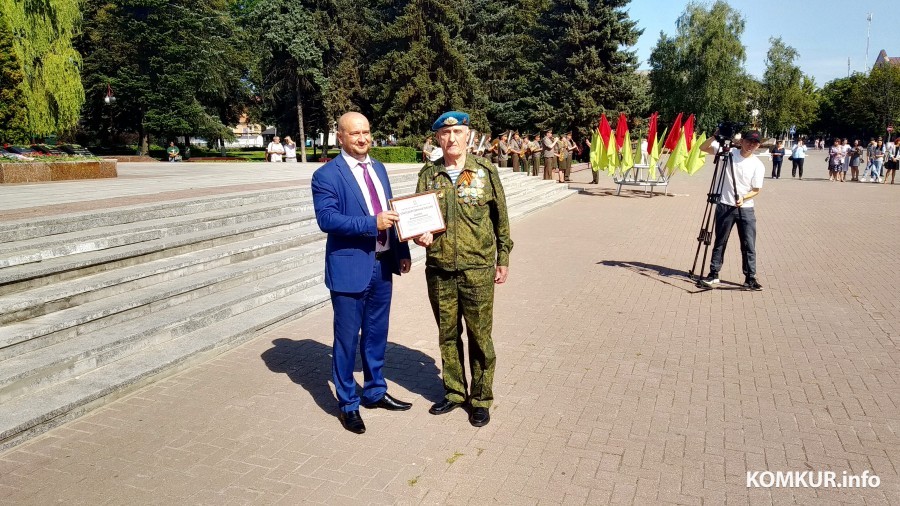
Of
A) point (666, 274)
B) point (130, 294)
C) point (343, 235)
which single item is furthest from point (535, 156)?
point (343, 235)

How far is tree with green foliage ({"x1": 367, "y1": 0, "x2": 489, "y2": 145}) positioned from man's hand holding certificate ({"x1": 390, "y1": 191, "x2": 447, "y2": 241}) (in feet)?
110

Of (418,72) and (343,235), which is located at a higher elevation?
(418,72)

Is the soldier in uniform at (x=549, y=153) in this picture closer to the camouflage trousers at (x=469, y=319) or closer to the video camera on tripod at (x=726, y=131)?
the video camera on tripod at (x=726, y=131)

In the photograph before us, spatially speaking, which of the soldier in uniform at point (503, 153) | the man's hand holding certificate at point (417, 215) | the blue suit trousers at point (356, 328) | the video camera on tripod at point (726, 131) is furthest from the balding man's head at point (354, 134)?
the soldier in uniform at point (503, 153)

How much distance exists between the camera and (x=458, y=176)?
4008 mm

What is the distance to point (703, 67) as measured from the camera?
49.6 metres

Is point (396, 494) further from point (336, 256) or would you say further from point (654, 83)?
point (654, 83)

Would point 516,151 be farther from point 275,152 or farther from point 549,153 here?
point 275,152

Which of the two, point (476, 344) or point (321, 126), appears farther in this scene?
point (321, 126)

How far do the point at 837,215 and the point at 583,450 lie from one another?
14726 mm

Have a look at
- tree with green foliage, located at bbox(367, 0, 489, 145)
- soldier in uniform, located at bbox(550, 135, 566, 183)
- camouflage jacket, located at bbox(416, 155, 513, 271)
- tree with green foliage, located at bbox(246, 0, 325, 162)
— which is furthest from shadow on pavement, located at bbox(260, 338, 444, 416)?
tree with green foliage, located at bbox(246, 0, 325, 162)

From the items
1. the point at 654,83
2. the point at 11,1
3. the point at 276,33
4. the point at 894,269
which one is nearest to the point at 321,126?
the point at 276,33

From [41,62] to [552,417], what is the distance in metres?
25.6

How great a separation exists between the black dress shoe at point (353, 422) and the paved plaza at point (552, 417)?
51 millimetres
